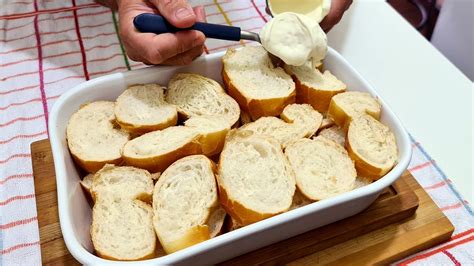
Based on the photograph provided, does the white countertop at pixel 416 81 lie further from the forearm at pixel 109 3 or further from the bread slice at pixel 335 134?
the forearm at pixel 109 3

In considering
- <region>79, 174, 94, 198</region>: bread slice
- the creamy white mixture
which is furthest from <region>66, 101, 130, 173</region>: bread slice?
the creamy white mixture

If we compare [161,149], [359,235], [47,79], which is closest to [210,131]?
[161,149]

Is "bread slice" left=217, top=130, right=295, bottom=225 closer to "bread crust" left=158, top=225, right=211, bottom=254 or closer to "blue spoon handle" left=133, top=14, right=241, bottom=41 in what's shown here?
"bread crust" left=158, top=225, right=211, bottom=254

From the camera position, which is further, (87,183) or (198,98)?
(198,98)

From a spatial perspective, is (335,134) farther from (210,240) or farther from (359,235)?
(210,240)

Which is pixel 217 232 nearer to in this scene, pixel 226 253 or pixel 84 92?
pixel 226 253

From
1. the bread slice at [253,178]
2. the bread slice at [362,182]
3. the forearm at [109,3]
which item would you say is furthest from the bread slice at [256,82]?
the forearm at [109,3]

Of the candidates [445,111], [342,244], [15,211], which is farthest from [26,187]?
[445,111]

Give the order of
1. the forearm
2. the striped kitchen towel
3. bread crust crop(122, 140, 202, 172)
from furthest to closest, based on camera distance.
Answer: the forearm
the striped kitchen towel
bread crust crop(122, 140, 202, 172)
